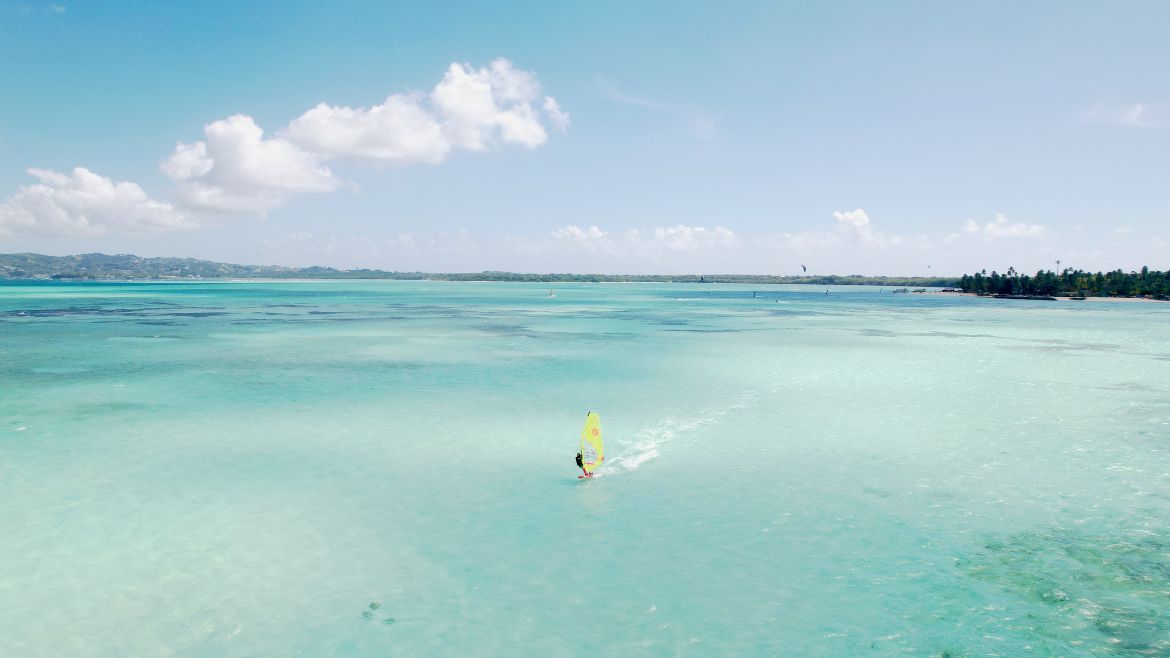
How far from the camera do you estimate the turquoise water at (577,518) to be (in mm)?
10211

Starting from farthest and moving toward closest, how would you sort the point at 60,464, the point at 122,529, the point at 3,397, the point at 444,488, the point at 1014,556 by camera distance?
the point at 3,397
the point at 60,464
the point at 444,488
the point at 122,529
the point at 1014,556

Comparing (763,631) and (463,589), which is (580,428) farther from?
(763,631)

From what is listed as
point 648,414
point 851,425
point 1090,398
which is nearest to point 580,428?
point 648,414

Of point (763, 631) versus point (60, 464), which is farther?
point (60, 464)

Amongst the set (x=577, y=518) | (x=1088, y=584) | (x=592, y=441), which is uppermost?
(x=592, y=441)

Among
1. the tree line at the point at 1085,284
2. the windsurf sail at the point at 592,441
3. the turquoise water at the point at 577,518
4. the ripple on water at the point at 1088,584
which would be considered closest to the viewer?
the ripple on water at the point at 1088,584

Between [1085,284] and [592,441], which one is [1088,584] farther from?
[1085,284]

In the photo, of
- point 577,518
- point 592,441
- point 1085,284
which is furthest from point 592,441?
point 1085,284

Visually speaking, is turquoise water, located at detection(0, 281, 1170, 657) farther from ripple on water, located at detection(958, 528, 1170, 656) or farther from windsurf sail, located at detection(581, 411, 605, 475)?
windsurf sail, located at detection(581, 411, 605, 475)

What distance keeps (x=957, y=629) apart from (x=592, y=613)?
18.4ft

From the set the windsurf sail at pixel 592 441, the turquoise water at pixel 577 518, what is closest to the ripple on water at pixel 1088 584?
the turquoise water at pixel 577 518

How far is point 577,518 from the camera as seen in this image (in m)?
14.6

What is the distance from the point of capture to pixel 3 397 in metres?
27.6

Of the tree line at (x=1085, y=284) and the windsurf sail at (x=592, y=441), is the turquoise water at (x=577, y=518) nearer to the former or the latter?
the windsurf sail at (x=592, y=441)
